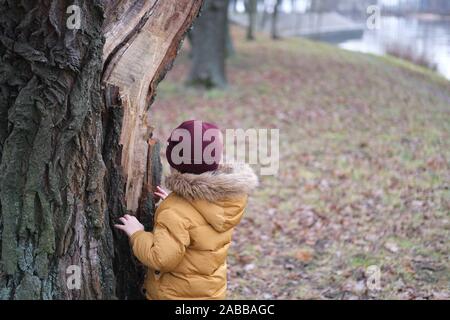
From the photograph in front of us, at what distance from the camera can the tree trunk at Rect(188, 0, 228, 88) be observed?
13.8 meters

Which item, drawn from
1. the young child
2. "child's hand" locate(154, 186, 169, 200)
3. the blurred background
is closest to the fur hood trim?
the young child

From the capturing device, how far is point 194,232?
126 inches

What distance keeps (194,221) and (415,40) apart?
26557 mm

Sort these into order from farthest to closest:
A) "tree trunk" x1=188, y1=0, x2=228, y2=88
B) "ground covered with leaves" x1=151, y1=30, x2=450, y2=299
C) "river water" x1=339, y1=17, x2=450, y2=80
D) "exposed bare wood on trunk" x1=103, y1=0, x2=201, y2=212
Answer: "river water" x1=339, y1=17, x2=450, y2=80 < "tree trunk" x1=188, y1=0, x2=228, y2=88 < "ground covered with leaves" x1=151, y1=30, x2=450, y2=299 < "exposed bare wood on trunk" x1=103, y1=0, x2=201, y2=212

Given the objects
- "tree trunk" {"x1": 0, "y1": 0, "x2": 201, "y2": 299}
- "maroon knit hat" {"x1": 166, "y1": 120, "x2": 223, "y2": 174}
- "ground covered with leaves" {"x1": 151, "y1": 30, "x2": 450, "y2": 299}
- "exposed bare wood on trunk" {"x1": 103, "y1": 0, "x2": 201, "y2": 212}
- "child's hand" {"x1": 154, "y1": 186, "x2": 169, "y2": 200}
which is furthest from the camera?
"ground covered with leaves" {"x1": 151, "y1": 30, "x2": 450, "y2": 299}

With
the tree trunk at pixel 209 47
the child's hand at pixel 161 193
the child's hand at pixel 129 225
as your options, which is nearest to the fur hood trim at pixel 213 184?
the child's hand at pixel 129 225

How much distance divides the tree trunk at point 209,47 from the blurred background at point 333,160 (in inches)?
1.2

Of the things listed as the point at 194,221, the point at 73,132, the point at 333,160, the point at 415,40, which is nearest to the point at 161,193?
the point at 194,221

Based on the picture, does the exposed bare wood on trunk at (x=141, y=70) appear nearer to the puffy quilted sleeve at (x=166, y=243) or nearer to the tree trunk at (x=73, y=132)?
the tree trunk at (x=73, y=132)

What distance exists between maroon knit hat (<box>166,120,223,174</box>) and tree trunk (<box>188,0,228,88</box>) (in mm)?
10876

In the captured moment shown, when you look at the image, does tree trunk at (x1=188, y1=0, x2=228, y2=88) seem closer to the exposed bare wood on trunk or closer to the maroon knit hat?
the exposed bare wood on trunk

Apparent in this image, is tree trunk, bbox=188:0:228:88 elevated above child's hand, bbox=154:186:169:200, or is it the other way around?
tree trunk, bbox=188:0:228:88

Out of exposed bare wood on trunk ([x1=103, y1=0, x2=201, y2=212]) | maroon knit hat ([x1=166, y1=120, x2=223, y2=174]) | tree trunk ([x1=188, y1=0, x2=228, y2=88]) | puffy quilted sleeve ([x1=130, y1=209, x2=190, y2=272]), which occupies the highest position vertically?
tree trunk ([x1=188, y1=0, x2=228, y2=88])

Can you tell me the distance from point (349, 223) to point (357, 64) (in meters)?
12.7
